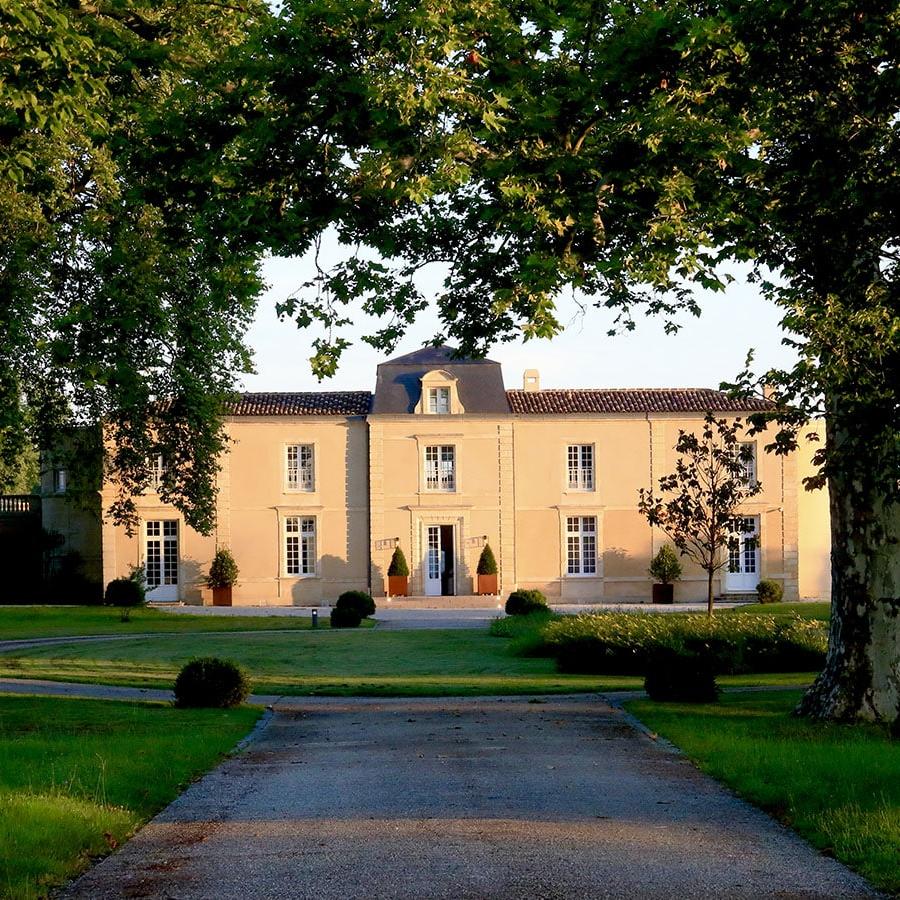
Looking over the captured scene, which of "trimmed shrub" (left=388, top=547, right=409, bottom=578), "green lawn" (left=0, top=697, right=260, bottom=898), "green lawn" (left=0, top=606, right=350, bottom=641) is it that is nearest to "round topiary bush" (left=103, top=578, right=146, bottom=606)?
"green lawn" (left=0, top=606, right=350, bottom=641)

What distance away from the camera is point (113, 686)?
20.8m

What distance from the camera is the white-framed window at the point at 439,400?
46.7 metres

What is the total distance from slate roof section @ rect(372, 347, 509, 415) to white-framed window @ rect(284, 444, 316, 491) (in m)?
2.76

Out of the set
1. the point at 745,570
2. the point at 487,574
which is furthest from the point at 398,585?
the point at 745,570

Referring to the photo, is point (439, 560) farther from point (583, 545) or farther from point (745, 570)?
point (745, 570)

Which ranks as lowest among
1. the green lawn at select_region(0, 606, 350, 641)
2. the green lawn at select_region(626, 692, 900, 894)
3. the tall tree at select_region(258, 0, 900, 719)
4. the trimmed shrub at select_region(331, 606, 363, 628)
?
the green lawn at select_region(0, 606, 350, 641)

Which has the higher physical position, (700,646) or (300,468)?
(300,468)

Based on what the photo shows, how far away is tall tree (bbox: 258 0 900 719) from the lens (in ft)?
35.1

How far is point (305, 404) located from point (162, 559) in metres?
7.23

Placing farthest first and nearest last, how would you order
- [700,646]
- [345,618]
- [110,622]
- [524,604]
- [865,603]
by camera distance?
1. [110,622]
2. [524,604]
3. [345,618]
4. [700,646]
5. [865,603]

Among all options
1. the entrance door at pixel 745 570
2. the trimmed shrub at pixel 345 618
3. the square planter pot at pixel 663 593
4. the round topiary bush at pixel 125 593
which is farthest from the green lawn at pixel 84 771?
the entrance door at pixel 745 570

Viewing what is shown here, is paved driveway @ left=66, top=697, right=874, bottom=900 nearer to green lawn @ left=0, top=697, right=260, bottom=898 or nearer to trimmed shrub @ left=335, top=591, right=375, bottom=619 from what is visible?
green lawn @ left=0, top=697, right=260, bottom=898

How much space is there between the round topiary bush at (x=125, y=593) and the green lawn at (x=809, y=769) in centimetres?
3011

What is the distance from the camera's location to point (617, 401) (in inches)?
1853
